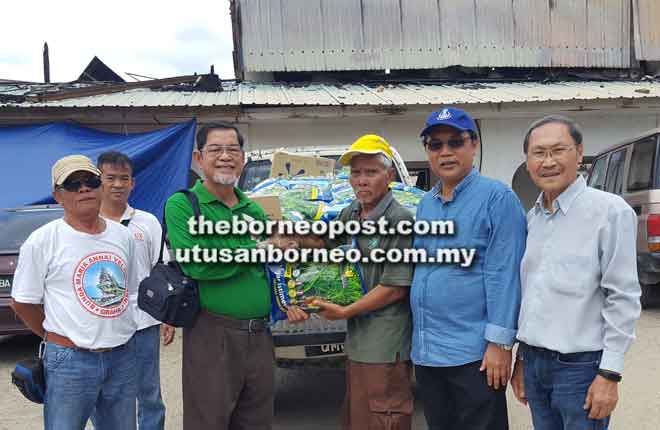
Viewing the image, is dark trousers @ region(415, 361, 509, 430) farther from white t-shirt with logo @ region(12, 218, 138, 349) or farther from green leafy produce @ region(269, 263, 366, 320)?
white t-shirt with logo @ region(12, 218, 138, 349)

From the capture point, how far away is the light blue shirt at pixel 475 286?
89.0 inches

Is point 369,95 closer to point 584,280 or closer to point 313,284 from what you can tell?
point 313,284

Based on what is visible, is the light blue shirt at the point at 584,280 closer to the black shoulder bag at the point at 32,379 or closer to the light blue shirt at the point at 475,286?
the light blue shirt at the point at 475,286

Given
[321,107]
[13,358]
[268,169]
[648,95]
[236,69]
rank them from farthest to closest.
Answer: [236,69]
[648,95]
[321,107]
[13,358]
[268,169]

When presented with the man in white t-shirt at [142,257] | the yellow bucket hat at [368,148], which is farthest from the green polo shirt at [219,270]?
the man in white t-shirt at [142,257]

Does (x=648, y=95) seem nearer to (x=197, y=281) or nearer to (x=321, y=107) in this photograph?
(x=321, y=107)

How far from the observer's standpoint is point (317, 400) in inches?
180

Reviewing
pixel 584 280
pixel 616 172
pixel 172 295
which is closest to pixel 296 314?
pixel 172 295

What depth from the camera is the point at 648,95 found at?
936cm

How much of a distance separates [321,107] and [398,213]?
6510 mm

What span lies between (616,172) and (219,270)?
750 centimetres

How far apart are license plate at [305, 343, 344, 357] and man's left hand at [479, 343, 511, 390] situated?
1.43m

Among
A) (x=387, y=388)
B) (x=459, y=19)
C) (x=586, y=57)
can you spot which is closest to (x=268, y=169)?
(x=387, y=388)

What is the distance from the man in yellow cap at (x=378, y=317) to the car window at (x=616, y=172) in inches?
259
